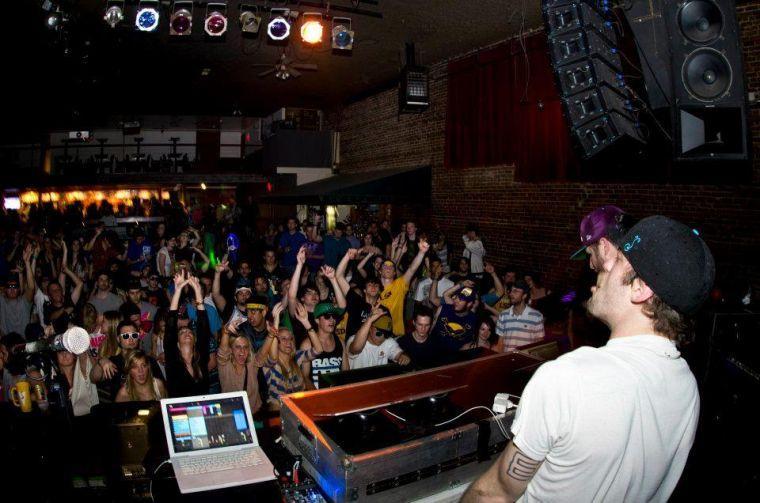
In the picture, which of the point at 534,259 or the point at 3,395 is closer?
the point at 3,395

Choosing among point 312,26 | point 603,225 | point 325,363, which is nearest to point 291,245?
point 312,26

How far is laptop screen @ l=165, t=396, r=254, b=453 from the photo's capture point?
2000 mm

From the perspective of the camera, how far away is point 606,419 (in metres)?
1.01

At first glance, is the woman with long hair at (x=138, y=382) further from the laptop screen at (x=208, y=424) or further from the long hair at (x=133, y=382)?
the laptop screen at (x=208, y=424)

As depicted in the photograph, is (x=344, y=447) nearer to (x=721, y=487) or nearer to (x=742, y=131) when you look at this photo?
(x=721, y=487)

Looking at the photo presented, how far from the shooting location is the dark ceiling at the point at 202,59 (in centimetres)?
702

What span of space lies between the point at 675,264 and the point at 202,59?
33.9 ft

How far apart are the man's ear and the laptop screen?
1620mm

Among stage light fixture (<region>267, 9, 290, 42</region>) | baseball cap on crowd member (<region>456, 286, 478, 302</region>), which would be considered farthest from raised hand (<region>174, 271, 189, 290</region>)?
stage light fixture (<region>267, 9, 290, 42</region>)

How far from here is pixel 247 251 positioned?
12.4 metres

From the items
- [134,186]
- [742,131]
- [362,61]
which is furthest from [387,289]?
[134,186]

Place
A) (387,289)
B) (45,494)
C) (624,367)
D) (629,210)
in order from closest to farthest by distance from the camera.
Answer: (624,367) < (45,494) < (387,289) < (629,210)

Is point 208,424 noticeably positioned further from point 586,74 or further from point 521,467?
point 586,74

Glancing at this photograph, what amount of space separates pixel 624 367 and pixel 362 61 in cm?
973
